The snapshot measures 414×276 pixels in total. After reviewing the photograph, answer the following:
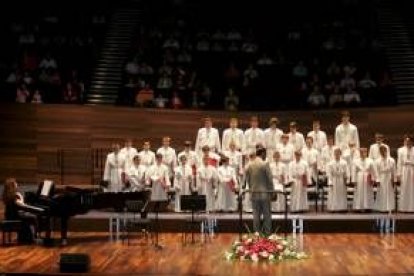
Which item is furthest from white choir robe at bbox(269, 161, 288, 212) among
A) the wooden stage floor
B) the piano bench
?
the piano bench

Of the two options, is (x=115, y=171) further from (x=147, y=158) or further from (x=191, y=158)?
(x=191, y=158)

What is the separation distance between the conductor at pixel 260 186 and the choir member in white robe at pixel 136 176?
12.3 feet

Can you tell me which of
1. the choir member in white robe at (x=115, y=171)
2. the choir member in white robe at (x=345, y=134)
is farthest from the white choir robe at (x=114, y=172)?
the choir member in white robe at (x=345, y=134)

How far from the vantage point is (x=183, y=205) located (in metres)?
15.9

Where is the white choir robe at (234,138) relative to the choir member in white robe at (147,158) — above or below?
above

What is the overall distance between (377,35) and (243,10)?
149 inches

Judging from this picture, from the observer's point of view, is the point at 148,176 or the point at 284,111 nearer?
the point at 148,176

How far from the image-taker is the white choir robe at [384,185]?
18.5 m

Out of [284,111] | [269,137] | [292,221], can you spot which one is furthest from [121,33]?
[292,221]

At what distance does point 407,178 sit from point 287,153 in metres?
2.53

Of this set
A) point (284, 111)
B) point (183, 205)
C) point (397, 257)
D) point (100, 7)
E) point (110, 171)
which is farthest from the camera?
point (100, 7)

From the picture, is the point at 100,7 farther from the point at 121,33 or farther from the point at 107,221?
the point at 107,221

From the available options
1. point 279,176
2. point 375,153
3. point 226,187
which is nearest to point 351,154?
point 375,153

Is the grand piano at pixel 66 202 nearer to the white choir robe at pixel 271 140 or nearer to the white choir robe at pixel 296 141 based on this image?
the white choir robe at pixel 271 140
